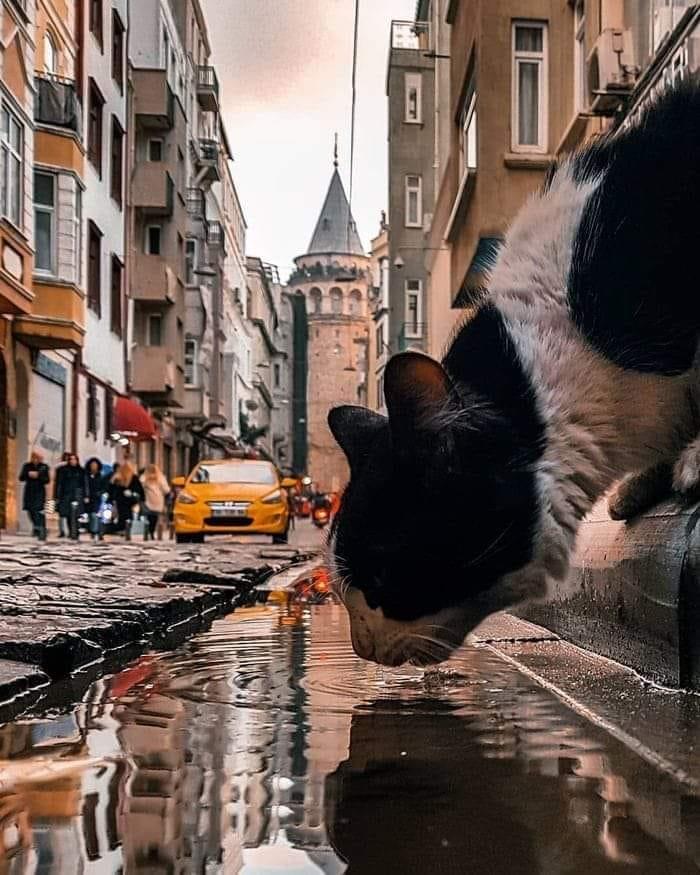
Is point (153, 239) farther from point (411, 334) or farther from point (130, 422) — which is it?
point (411, 334)

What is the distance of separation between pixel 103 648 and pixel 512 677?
1.50 metres

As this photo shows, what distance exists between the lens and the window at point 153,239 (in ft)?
120

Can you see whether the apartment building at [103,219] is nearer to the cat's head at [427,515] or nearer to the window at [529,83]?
the window at [529,83]

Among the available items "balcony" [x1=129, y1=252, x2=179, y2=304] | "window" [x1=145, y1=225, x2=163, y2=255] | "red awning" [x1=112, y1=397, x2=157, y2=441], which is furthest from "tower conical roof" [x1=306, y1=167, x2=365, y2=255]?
"red awning" [x1=112, y1=397, x2=157, y2=441]

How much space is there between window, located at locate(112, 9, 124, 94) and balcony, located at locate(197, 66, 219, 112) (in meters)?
15.0

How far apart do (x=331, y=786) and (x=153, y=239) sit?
36.1 metres

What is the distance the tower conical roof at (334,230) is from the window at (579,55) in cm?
9077

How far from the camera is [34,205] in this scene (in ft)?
77.9

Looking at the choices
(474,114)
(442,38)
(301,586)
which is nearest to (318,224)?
(442,38)

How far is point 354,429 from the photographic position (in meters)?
2.88

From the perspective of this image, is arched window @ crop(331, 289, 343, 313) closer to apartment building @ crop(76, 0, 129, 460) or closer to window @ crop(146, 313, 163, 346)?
window @ crop(146, 313, 163, 346)

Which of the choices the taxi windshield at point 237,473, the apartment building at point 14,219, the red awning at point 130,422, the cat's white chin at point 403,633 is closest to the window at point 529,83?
the taxi windshield at point 237,473

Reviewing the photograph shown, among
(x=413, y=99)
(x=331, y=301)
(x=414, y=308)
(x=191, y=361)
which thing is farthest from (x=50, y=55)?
(x=331, y=301)

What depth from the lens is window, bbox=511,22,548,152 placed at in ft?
46.4
